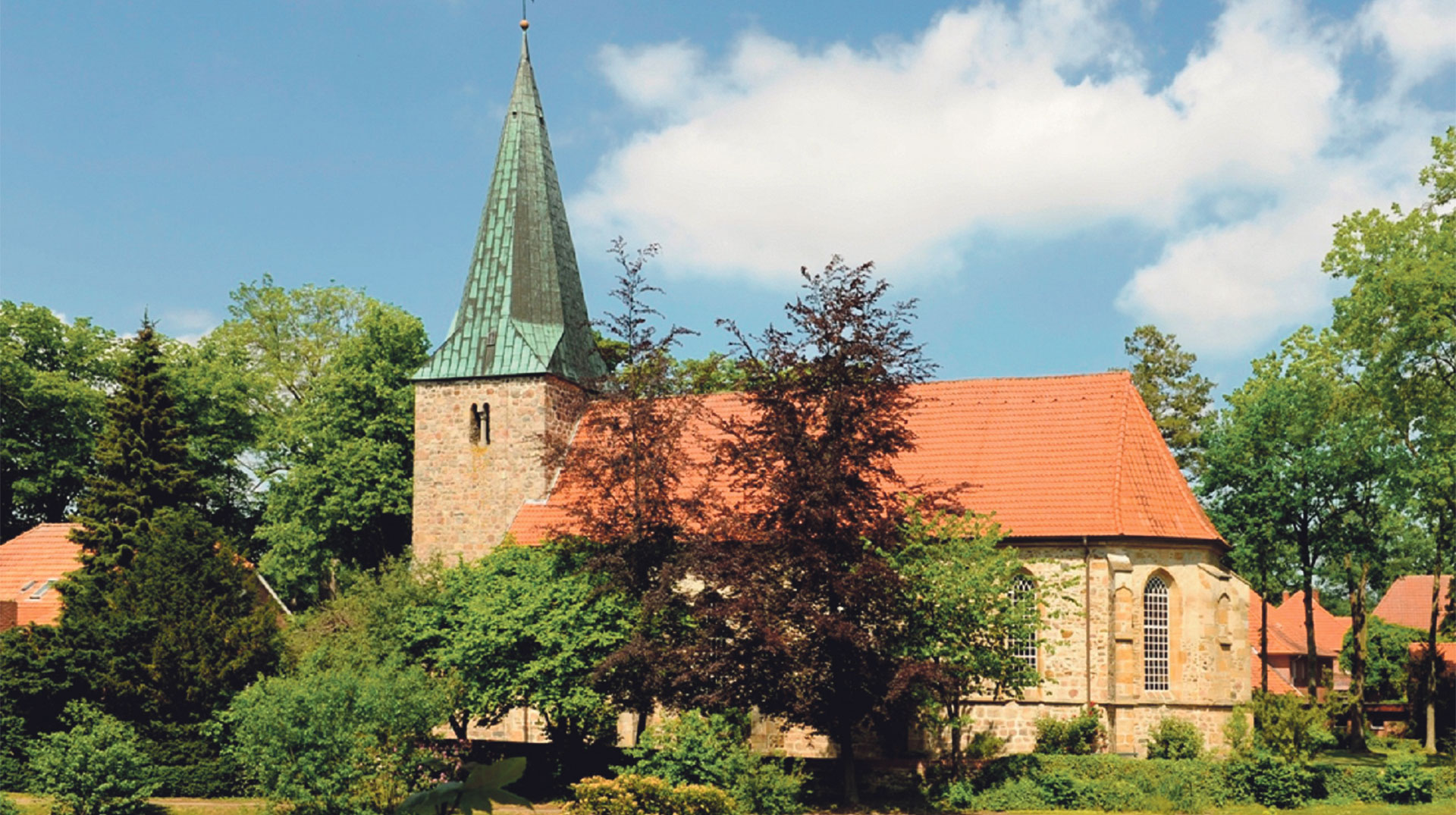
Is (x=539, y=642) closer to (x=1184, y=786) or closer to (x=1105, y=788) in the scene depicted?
(x=1105, y=788)

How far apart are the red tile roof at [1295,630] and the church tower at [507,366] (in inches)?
1352

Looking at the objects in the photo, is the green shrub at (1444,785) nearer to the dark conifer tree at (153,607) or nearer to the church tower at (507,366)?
the church tower at (507,366)

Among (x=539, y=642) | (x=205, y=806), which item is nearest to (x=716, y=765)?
(x=539, y=642)

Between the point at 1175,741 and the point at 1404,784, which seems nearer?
the point at 1404,784

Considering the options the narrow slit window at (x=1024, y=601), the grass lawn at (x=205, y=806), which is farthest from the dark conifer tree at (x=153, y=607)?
Answer: the narrow slit window at (x=1024, y=601)

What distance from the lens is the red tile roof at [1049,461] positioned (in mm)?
29719

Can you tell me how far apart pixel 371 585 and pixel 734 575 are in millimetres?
9556

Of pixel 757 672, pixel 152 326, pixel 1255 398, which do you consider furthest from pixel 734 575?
pixel 1255 398

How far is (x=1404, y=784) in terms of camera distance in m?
24.4

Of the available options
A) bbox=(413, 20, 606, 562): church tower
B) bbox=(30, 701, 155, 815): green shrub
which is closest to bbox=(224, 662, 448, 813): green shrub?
bbox=(30, 701, 155, 815): green shrub

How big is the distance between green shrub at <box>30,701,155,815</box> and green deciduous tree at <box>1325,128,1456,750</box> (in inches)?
1081

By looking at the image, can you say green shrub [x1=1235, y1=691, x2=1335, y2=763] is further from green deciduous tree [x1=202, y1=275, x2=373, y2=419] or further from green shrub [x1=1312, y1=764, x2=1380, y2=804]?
green deciduous tree [x1=202, y1=275, x2=373, y2=419]

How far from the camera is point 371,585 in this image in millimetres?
28859

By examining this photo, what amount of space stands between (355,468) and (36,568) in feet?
29.5
